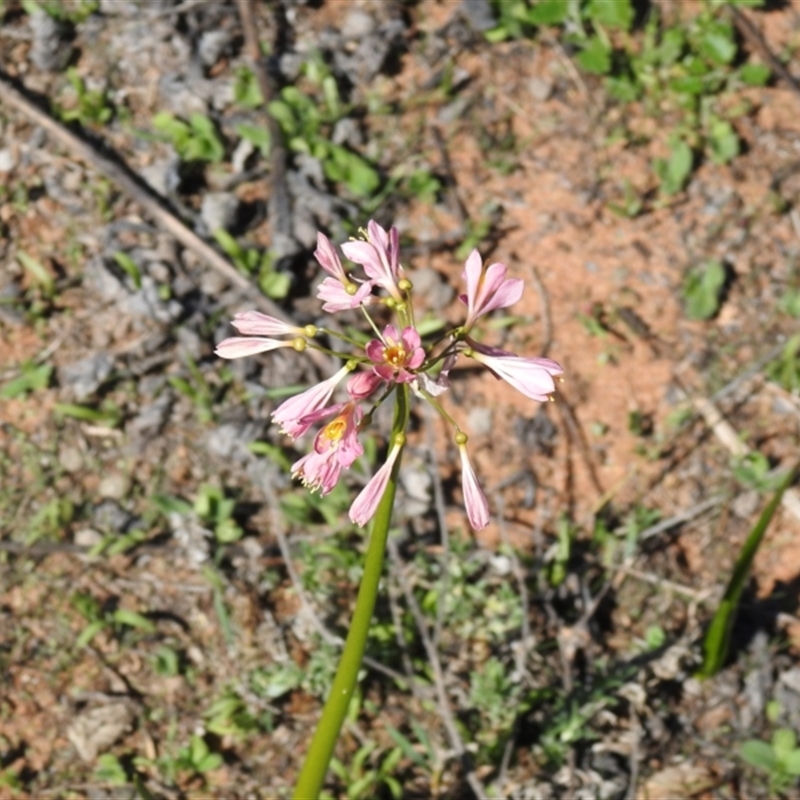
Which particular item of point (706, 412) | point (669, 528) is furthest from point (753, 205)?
point (669, 528)


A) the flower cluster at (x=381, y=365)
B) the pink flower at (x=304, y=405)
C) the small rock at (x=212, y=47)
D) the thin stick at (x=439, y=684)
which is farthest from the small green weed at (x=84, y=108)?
the pink flower at (x=304, y=405)

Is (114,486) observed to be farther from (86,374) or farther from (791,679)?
(791,679)

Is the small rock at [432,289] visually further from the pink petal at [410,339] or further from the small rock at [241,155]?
the pink petal at [410,339]

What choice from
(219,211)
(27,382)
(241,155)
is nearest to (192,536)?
(27,382)

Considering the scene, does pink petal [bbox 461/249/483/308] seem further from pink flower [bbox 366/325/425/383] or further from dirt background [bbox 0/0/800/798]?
dirt background [bbox 0/0/800/798]

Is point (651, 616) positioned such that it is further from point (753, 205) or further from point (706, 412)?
point (753, 205)

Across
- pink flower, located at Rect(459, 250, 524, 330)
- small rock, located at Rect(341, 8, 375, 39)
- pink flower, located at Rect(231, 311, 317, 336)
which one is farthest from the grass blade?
small rock, located at Rect(341, 8, 375, 39)
